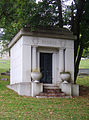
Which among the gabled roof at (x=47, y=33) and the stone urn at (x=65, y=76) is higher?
the gabled roof at (x=47, y=33)

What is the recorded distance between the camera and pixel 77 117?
22.7 feet

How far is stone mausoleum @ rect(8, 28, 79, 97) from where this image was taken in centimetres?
1104

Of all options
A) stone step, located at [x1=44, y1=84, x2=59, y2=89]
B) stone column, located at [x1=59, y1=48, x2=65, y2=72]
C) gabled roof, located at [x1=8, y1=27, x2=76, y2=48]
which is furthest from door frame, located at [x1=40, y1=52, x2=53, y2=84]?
gabled roof, located at [x1=8, y1=27, x2=76, y2=48]

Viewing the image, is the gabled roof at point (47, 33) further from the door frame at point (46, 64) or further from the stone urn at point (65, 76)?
the stone urn at point (65, 76)

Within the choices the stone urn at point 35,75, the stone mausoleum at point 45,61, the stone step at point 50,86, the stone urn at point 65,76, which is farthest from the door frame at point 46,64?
the stone urn at point 35,75

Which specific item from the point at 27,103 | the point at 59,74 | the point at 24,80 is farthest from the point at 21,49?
the point at 27,103

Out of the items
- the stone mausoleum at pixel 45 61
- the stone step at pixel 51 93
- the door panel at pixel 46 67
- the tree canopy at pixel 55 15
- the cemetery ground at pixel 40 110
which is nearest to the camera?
the cemetery ground at pixel 40 110

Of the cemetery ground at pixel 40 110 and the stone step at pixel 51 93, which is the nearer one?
the cemetery ground at pixel 40 110

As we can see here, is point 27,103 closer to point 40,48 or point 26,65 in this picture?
point 26,65

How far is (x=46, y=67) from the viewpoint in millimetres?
12508

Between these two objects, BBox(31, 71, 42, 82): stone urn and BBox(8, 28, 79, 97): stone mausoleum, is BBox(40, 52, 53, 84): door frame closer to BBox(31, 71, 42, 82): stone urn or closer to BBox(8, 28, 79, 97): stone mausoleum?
BBox(8, 28, 79, 97): stone mausoleum

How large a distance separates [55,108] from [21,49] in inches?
185

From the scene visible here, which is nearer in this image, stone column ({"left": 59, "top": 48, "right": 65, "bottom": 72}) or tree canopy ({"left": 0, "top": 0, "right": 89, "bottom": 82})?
tree canopy ({"left": 0, "top": 0, "right": 89, "bottom": 82})

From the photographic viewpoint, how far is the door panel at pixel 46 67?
12.4 m
